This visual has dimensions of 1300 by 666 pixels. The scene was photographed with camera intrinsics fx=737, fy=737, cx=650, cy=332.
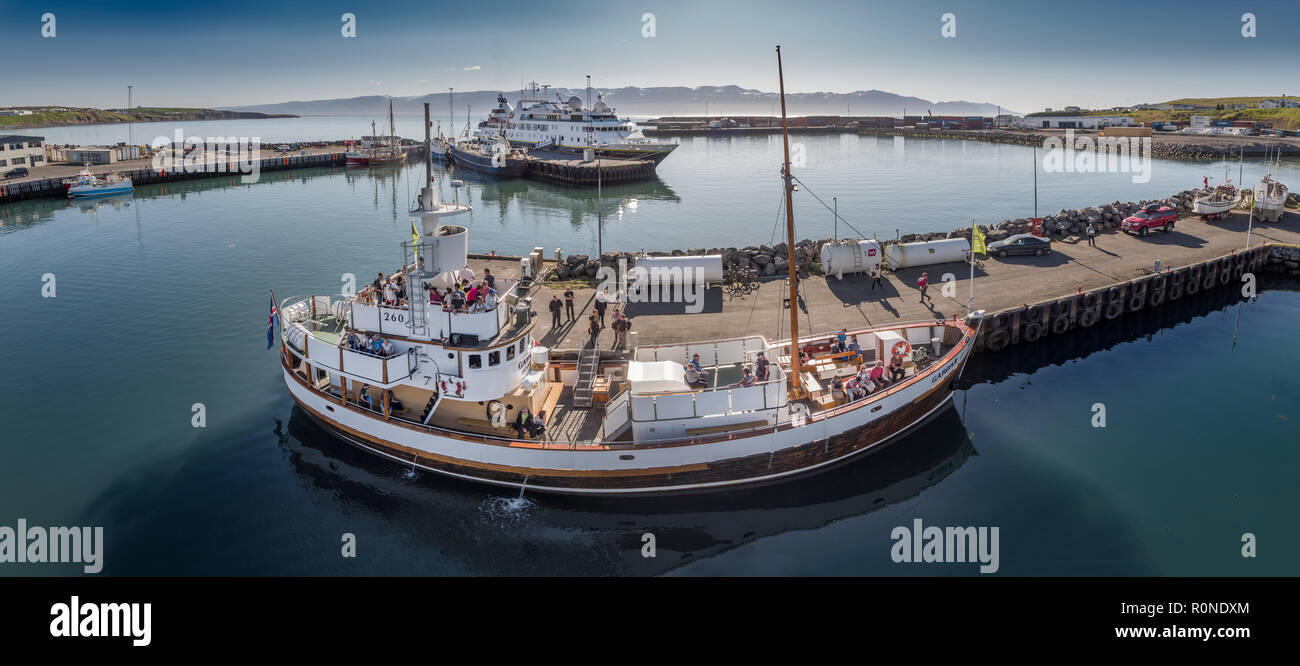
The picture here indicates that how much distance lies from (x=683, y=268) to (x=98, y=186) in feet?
243

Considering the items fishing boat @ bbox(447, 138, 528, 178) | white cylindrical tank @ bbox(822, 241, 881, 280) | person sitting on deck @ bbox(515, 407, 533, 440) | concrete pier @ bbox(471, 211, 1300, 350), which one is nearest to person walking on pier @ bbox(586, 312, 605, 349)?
concrete pier @ bbox(471, 211, 1300, 350)

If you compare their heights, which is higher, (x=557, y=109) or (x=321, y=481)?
(x=557, y=109)

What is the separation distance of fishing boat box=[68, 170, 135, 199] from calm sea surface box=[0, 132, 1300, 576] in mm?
41212

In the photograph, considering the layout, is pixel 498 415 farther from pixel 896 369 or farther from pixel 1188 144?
pixel 1188 144

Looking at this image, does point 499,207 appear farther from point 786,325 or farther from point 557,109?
point 786,325

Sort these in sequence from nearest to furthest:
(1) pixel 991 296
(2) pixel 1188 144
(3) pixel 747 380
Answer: (3) pixel 747 380
(1) pixel 991 296
(2) pixel 1188 144

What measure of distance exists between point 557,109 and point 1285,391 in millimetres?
89152

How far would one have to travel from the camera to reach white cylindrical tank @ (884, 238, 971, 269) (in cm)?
3553

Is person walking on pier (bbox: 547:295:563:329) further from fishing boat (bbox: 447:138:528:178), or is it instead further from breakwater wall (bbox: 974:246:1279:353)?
fishing boat (bbox: 447:138:528:178)

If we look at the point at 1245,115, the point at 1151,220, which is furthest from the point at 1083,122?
the point at 1151,220

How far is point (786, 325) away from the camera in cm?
2845

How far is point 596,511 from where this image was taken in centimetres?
2017

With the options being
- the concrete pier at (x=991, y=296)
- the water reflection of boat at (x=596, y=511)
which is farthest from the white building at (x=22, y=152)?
the water reflection of boat at (x=596, y=511)
